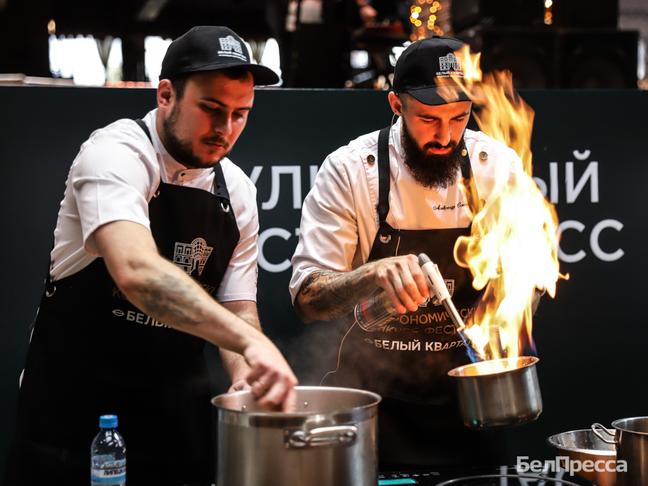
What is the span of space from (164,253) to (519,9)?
463cm

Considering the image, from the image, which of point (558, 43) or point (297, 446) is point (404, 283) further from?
point (558, 43)

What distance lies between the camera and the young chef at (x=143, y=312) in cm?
218

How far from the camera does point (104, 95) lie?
3309 mm

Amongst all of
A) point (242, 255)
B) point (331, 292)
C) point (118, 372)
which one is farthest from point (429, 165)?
point (118, 372)

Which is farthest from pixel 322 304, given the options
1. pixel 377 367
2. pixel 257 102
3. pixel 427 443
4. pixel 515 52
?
pixel 515 52

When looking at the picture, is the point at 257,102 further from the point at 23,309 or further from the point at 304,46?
the point at 304,46

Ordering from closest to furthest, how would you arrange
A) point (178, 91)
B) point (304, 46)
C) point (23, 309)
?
point (178, 91) → point (23, 309) → point (304, 46)

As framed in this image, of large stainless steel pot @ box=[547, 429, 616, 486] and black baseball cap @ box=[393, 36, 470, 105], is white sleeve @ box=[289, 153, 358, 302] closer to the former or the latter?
black baseball cap @ box=[393, 36, 470, 105]

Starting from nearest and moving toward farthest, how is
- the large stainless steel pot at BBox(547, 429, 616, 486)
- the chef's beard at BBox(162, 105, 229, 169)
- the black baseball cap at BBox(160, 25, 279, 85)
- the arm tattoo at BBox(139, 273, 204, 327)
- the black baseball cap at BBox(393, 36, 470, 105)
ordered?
the arm tattoo at BBox(139, 273, 204, 327), the large stainless steel pot at BBox(547, 429, 616, 486), the black baseball cap at BBox(160, 25, 279, 85), the chef's beard at BBox(162, 105, 229, 169), the black baseball cap at BBox(393, 36, 470, 105)

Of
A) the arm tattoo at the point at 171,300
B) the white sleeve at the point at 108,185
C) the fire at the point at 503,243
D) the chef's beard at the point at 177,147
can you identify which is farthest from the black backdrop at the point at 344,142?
the arm tattoo at the point at 171,300

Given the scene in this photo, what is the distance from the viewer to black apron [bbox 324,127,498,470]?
2.51m

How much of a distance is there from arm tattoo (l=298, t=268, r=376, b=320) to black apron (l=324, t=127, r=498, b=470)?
0.22m

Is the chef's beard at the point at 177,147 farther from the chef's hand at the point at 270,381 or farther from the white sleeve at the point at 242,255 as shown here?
the chef's hand at the point at 270,381

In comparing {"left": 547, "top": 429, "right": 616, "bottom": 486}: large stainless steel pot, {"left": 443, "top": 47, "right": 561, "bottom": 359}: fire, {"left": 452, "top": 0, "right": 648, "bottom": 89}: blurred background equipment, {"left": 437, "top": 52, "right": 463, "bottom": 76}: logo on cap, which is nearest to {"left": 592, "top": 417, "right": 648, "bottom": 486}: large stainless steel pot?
{"left": 547, "top": 429, "right": 616, "bottom": 486}: large stainless steel pot
